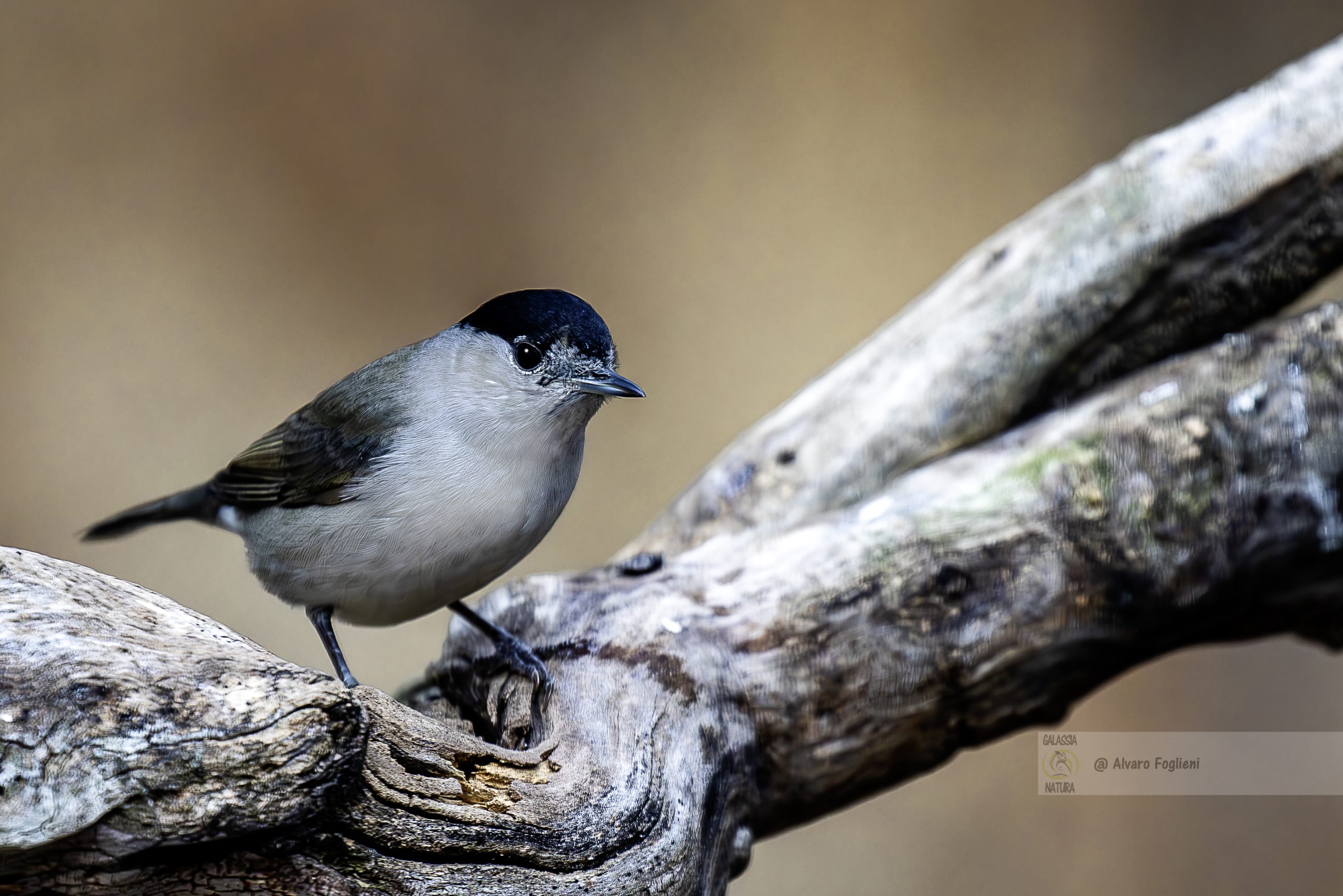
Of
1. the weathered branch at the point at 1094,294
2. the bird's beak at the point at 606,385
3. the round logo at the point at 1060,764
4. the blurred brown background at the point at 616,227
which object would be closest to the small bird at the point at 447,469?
the bird's beak at the point at 606,385

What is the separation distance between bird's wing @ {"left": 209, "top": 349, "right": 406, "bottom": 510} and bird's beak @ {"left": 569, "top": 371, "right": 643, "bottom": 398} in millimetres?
424

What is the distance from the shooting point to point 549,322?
2.17m

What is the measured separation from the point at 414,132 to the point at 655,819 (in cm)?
385

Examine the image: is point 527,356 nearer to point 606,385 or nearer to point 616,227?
point 606,385

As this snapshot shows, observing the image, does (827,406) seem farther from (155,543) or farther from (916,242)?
(155,543)

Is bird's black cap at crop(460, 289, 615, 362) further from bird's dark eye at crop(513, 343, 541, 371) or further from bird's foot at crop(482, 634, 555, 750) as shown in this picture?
bird's foot at crop(482, 634, 555, 750)

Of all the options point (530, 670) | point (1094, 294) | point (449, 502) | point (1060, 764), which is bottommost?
point (1060, 764)

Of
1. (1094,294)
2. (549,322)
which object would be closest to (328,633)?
(549,322)

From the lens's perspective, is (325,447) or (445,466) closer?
(445,466)

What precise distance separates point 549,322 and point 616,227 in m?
3.03

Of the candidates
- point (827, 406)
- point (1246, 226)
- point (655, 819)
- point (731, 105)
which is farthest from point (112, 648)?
point (731, 105)

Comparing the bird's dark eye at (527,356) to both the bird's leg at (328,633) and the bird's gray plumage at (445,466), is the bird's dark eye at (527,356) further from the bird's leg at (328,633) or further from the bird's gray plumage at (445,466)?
the bird's leg at (328,633)

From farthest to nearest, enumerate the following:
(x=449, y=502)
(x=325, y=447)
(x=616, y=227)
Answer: (x=616, y=227) → (x=325, y=447) → (x=449, y=502)

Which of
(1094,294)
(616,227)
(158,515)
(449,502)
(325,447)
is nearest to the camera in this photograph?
(449,502)
